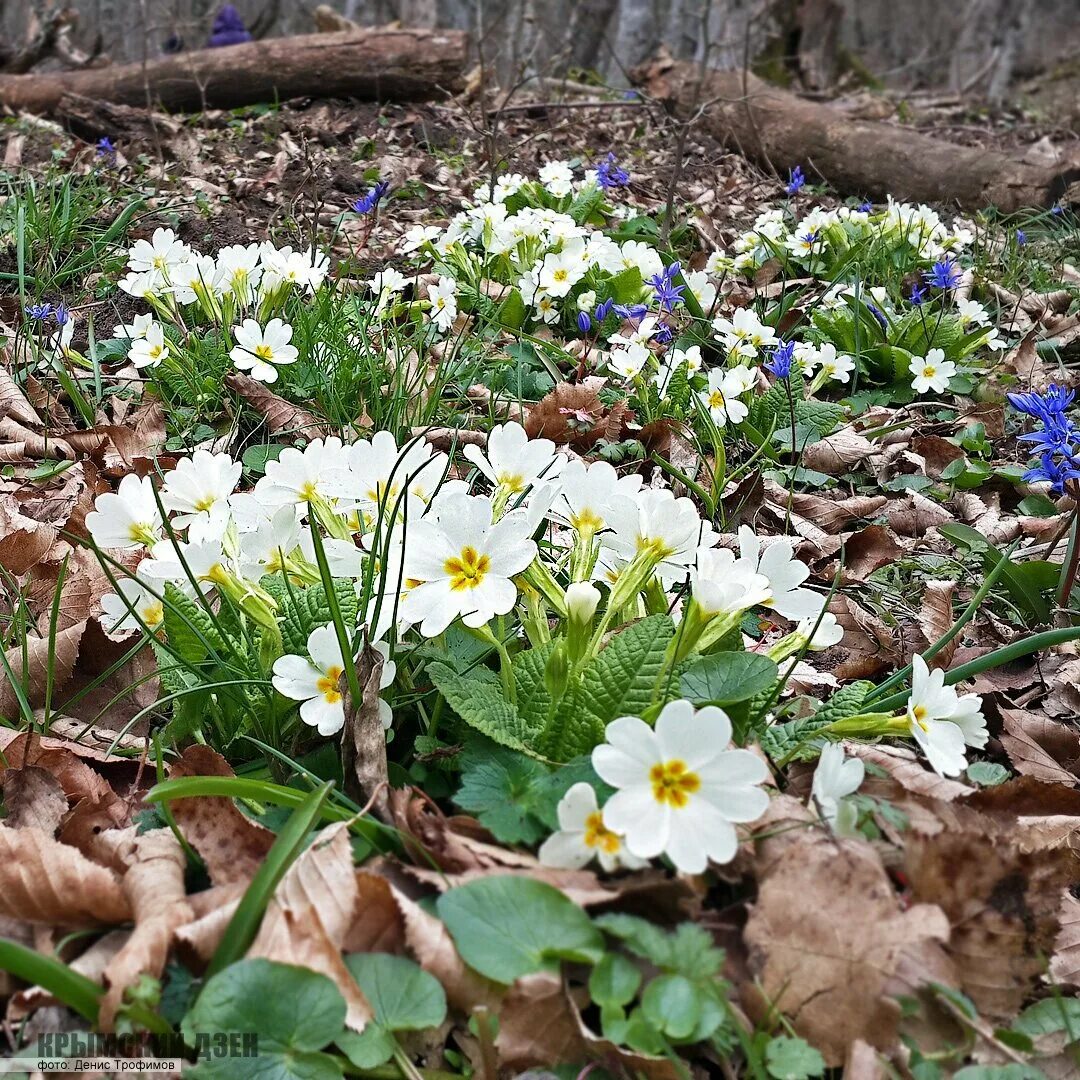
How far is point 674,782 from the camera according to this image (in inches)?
36.4

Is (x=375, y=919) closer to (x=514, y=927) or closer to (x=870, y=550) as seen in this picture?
(x=514, y=927)

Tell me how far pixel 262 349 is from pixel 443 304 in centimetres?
77

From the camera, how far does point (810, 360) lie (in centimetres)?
260

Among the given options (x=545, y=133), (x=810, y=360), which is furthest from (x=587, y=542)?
(x=545, y=133)

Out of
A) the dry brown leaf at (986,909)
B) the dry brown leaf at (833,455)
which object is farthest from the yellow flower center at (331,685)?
→ the dry brown leaf at (833,455)

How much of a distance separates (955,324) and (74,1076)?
9.71 feet

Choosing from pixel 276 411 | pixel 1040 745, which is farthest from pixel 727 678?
pixel 276 411

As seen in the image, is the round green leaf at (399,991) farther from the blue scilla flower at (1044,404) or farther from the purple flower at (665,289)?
the purple flower at (665,289)

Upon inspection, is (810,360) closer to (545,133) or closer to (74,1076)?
(74,1076)

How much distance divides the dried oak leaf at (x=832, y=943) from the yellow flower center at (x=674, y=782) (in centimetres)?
15

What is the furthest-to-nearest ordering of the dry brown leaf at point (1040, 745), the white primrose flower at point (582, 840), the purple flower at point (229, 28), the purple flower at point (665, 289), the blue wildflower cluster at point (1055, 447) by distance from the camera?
the purple flower at point (229, 28) < the purple flower at point (665, 289) < the blue wildflower cluster at point (1055, 447) < the dry brown leaf at point (1040, 745) < the white primrose flower at point (582, 840)

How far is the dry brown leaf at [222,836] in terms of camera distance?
1.06 m

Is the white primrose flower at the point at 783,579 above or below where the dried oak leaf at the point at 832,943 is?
above

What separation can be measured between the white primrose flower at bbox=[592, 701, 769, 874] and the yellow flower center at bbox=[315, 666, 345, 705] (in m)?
0.39
